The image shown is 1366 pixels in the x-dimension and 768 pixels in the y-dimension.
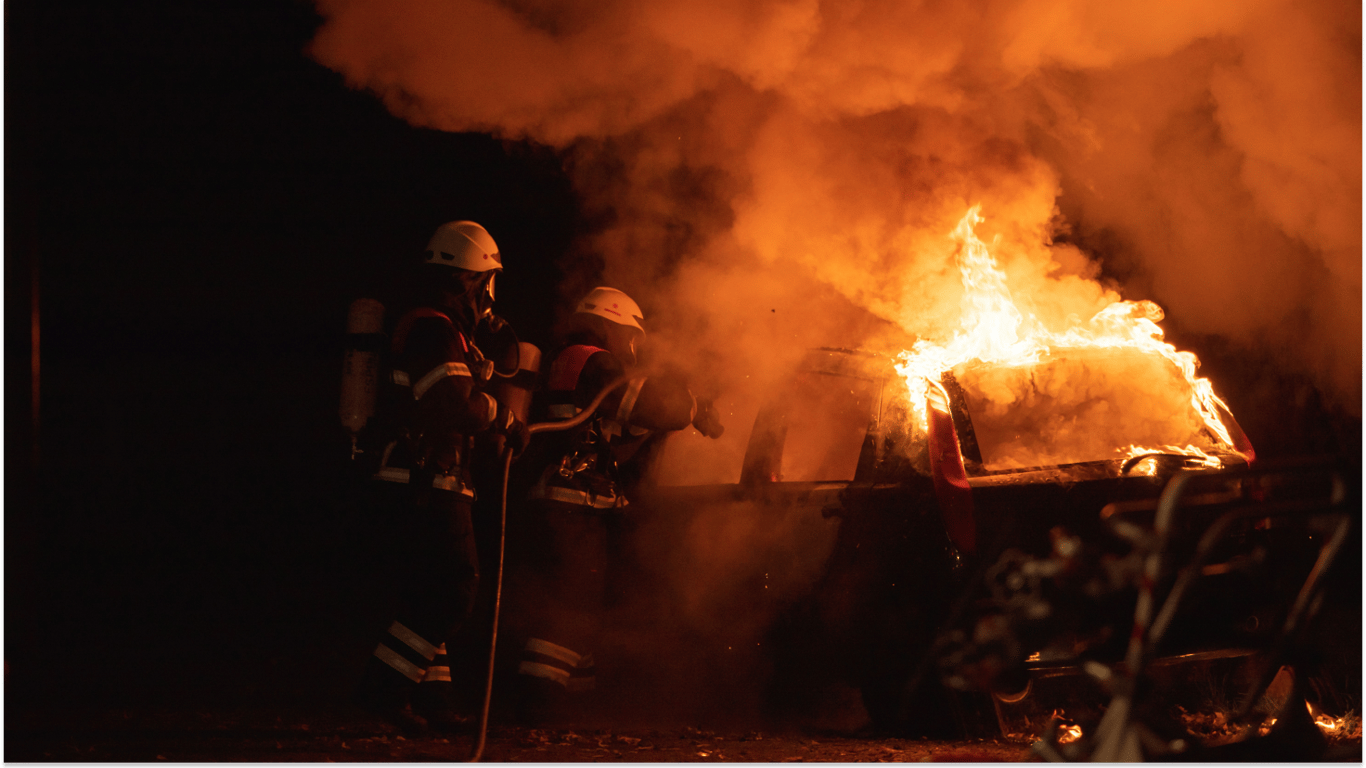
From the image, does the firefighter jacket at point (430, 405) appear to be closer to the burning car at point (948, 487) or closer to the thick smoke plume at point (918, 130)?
the burning car at point (948, 487)

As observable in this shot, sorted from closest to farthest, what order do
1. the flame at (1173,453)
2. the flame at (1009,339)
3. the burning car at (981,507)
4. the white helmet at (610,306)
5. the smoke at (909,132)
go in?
the burning car at (981,507) → the flame at (1173,453) → the flame at (1009,339) → the white helmet at (610,306) → the smoke at (909,132)

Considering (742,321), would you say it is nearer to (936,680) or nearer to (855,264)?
(855,264)

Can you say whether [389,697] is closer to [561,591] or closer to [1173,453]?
[561,591]

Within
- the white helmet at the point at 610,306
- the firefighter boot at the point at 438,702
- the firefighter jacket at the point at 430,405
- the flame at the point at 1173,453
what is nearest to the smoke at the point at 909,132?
the white helmet at the point at 610,306

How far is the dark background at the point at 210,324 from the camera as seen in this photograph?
747 centimetres

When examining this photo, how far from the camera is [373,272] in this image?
→ 8180 mm

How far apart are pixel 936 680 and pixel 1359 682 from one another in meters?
1.84

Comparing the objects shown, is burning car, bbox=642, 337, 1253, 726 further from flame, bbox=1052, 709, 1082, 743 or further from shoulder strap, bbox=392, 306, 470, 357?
shoulder strap, bbox=392, 306, 470, 357

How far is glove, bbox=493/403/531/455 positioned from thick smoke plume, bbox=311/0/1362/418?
6.11 ft

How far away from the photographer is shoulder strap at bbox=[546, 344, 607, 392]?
5047 millimetres

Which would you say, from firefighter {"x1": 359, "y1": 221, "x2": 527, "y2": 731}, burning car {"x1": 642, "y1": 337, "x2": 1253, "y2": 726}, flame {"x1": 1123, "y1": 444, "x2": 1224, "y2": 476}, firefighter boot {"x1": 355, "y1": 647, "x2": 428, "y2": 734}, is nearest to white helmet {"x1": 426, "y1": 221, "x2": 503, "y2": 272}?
firefighter {"x1": 359, "y1": 221, "x2": 527, "y2": 731}

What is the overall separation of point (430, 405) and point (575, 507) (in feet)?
2.88

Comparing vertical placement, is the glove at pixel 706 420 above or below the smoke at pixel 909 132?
below

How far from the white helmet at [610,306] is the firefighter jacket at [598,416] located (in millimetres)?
402
